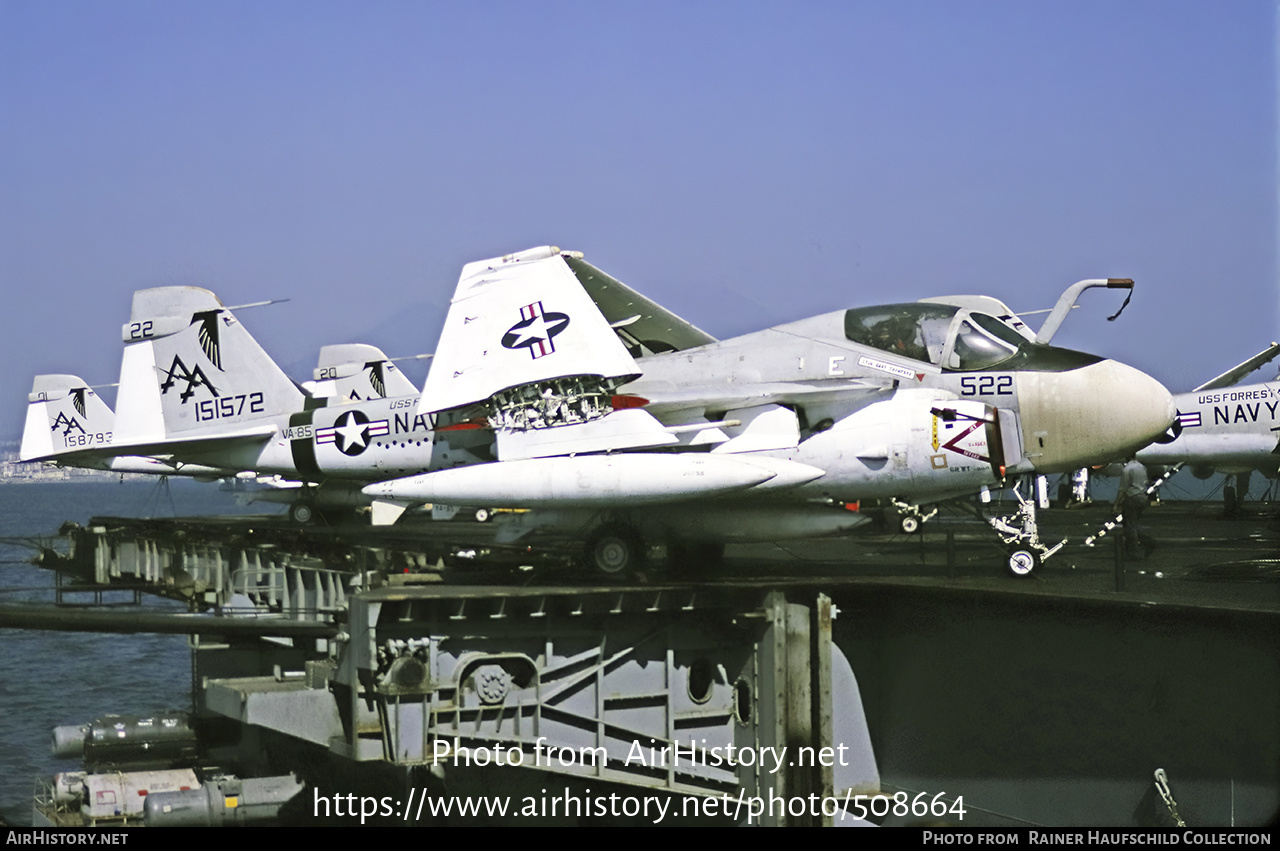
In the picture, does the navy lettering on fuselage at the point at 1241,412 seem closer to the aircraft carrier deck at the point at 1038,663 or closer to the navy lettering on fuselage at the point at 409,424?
the aircraft carrier deck at the point at 1038,663

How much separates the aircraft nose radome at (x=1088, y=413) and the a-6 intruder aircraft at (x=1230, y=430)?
17.9 m

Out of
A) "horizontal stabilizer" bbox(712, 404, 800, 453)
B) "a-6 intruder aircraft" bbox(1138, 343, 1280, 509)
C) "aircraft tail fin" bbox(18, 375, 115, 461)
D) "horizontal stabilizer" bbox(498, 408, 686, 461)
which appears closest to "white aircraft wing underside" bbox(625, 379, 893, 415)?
"horizontal stabilizer" bbox(712, 404, 800, 453)

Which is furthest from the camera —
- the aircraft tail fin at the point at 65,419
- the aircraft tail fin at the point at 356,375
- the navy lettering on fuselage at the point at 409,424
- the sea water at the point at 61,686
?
the aircraft tail fin at the point at 65,419

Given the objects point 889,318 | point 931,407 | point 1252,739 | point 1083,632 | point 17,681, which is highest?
point 889,318

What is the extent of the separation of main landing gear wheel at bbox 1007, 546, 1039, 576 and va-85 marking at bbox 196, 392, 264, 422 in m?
12.4

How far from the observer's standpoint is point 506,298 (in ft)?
53.4

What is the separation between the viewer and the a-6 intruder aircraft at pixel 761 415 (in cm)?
1534

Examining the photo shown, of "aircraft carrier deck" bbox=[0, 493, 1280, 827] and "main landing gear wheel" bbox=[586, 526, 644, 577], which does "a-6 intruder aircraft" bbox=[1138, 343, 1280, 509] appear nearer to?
"aircraft carrier deck" bbox=[0, 493, 1280, 827]

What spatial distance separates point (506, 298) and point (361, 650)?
5173mm

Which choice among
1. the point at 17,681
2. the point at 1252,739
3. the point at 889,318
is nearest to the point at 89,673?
the point at 17,681

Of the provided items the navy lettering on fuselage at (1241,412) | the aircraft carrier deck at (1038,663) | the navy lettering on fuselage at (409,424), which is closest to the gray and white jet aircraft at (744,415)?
the navy lettering on fuselage at (409,424)
